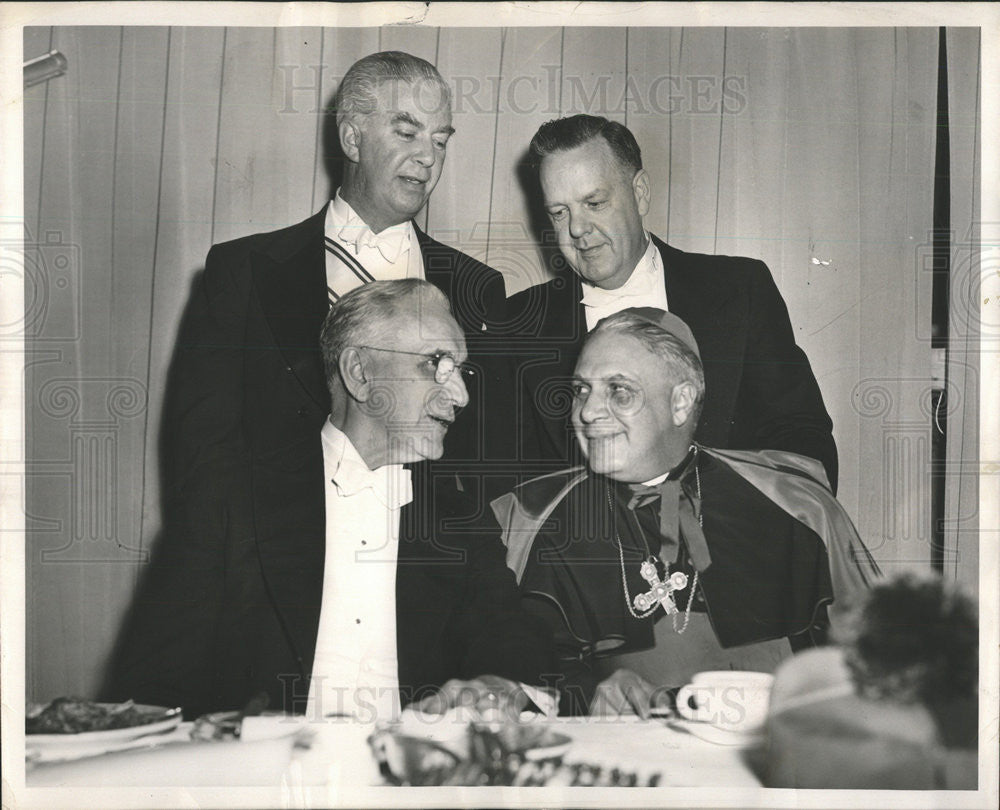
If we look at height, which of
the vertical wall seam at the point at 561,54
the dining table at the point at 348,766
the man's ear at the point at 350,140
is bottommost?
the dining table at the point at 348,766

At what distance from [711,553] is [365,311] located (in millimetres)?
887

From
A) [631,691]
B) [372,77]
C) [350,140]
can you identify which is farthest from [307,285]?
[631,691]

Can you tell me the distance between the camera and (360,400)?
201 centimetres

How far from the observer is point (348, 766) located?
201 centimetres

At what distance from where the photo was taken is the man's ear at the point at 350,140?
2.05m

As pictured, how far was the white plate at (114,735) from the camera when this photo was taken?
2008mm

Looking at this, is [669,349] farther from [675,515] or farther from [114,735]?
[114,735]

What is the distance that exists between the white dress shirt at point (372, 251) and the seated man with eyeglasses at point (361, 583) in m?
0.07

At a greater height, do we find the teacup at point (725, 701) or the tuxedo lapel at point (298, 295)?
the tuxedo lapel at point (298, 295)

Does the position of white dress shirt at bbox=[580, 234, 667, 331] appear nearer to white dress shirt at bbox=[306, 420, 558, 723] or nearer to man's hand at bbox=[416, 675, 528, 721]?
white dress shirt at bbox=[306, 420, 558, 723]

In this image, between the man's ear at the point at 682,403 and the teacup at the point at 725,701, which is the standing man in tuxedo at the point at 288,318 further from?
the teacup at the point at 725,701

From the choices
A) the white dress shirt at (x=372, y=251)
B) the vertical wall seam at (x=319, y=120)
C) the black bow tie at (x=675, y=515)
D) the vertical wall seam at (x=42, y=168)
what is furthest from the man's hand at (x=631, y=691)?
the vertical wall seam at (x=42, y=168)

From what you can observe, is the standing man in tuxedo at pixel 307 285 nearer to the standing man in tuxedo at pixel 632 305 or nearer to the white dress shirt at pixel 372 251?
the white dress shirt at pixel 372 251

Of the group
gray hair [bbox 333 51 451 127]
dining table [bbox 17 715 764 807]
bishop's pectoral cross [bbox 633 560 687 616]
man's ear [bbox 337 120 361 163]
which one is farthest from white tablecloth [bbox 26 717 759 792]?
gray hair [bbox 333 51 451 127]
